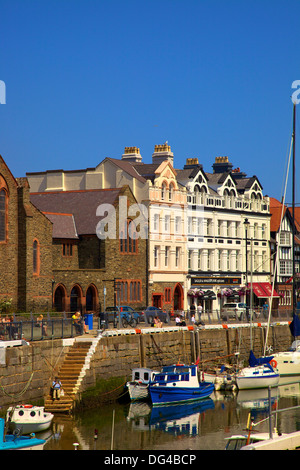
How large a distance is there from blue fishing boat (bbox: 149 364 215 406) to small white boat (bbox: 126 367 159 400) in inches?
14.4

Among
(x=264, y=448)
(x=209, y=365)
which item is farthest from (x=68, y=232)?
(x=264, y=448)

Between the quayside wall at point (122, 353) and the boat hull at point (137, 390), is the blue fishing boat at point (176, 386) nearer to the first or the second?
the boat hull at point (137, 390)

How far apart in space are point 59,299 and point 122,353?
1533cm

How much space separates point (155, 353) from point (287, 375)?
11.2 m

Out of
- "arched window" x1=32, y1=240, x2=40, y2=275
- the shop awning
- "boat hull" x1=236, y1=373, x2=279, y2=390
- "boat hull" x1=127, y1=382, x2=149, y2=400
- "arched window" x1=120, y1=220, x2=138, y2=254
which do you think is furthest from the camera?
the shop awning

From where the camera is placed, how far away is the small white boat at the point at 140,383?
45.9 m

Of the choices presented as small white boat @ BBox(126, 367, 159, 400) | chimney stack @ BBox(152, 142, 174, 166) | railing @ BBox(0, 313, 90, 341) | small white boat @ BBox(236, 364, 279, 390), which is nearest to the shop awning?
chimney stack @ BBox(152, 142, 174, 166)

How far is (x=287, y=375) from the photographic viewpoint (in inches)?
2276

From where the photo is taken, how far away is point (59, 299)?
205ft

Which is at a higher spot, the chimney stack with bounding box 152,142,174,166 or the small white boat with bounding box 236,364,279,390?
the chimney stack with bounding box 152,142,174,166

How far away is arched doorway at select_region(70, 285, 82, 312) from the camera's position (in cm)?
6326

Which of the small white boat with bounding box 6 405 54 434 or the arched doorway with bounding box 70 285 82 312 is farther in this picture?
the arched doorway with bounding box 70 285 82 312

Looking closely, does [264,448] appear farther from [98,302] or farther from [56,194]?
Result: [56,194]

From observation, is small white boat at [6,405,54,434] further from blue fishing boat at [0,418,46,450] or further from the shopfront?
the shopfront
